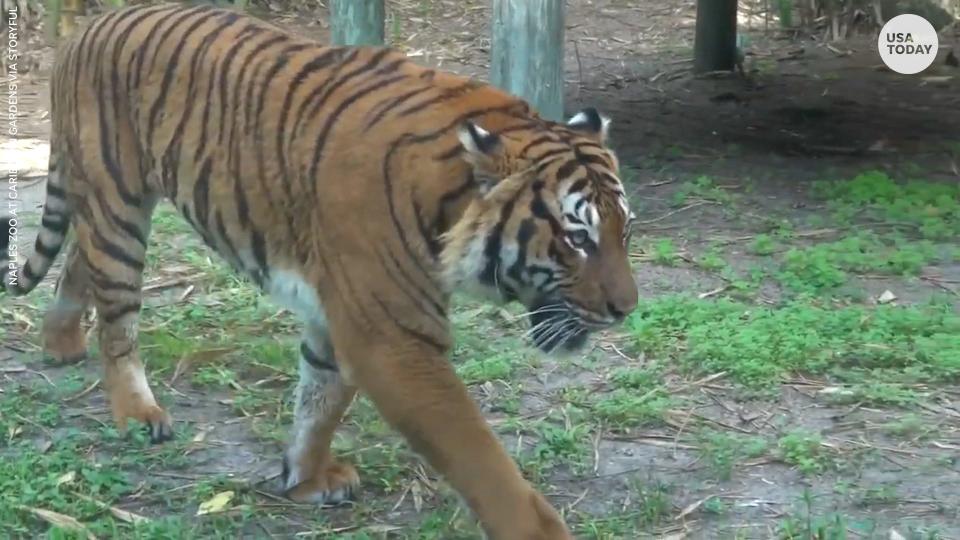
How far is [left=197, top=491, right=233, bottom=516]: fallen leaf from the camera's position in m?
3.99

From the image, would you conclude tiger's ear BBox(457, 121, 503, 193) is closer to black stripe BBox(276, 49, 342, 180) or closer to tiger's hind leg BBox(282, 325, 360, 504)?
black stripe BBox(276, 49, 342, 180)

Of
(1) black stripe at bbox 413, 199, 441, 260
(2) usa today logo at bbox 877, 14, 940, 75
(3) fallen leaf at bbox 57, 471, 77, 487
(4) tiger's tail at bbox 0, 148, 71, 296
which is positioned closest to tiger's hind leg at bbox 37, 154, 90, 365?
(4) tiger's tail at bbox 0, 148, 71, 296

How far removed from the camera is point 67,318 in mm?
5215

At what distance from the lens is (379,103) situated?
149 inches

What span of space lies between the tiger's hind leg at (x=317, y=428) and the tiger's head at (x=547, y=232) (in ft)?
2.42

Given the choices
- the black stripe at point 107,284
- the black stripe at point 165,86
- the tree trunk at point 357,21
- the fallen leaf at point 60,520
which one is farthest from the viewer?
the tree trunk at point 357,21

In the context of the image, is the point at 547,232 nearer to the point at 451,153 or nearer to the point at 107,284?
Result: the point at 451,153

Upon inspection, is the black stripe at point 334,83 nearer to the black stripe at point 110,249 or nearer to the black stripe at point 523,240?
the black stripe at point 523,240

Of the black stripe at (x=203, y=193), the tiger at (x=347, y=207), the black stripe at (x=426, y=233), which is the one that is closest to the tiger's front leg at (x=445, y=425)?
the tiger at (x=347, y=207)

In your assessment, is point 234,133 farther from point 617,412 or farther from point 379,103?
point 617,412

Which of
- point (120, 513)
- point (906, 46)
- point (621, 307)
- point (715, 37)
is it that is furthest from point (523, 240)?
point (906, 46)

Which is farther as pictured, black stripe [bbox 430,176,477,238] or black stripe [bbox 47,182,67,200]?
black stripe [bbox 47,182,67,200]

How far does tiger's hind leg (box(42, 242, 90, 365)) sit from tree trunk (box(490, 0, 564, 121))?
7.48 ft

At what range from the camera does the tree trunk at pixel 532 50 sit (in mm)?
6355
